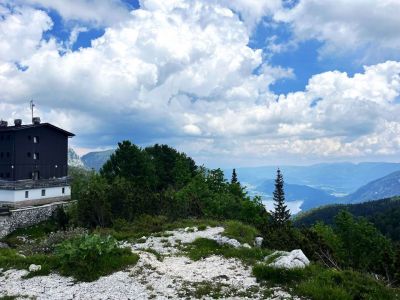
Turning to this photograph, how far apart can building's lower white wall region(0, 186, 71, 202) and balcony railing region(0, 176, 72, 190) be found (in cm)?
63

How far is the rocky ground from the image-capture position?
15820 millimetres

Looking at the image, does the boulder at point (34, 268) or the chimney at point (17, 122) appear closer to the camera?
the boulder at point (34, 268)

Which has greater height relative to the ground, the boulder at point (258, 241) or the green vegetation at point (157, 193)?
the green vegetation at point (157, 193)

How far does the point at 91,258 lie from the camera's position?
1995 cm

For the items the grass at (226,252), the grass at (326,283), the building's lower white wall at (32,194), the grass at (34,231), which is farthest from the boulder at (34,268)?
the building's lower white wall at (32,194)

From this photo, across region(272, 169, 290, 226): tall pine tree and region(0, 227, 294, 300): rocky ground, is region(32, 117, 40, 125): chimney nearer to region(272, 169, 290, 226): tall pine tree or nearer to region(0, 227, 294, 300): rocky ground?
region(0, 227, 294, 300): rocky ground

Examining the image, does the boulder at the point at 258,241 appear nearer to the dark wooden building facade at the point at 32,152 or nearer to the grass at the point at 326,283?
the grass at the point at 326,283

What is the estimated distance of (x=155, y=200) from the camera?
5009 centimetres

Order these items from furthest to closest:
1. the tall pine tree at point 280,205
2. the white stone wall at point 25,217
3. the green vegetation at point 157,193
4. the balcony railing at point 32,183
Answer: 1. the tall pine tree at point 280,205
2. the balcony railing at point 32,183
3. the white stone wall at point 25,217
4. the green vegetation at point 157,193

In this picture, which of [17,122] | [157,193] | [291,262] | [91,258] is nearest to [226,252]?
[291,262]

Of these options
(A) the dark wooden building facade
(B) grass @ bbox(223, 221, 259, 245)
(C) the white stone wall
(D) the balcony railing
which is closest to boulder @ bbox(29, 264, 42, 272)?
(B) grass @ bbox(223, 221, 259, 245)

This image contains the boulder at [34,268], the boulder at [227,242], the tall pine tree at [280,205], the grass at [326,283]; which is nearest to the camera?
the grass at [326,283]

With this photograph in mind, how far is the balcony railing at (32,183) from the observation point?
60.2 m

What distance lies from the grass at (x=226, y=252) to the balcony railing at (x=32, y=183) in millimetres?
44459
